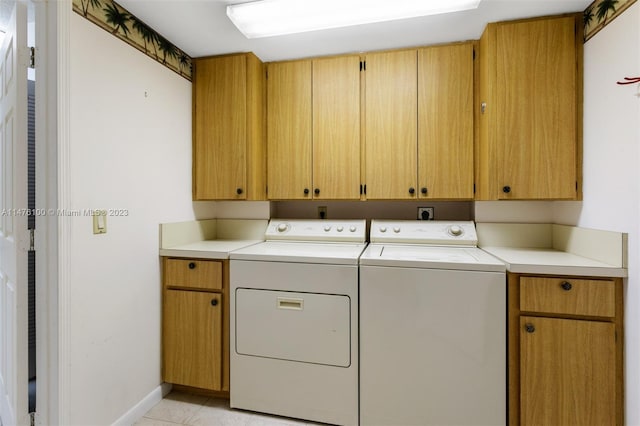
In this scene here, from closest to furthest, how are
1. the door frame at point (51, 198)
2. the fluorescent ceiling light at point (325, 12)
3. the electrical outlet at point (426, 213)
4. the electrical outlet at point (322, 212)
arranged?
the door frame at point (51, 198)
the fluorescent ceiling light at point (325, 12)
the electrical outlet at point (426, 213)
the electrical outlet at point (322, 212)

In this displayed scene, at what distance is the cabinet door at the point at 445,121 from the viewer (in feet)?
6.20

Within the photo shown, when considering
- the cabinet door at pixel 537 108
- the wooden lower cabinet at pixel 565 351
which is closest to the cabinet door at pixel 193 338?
the wooden lower cabinet at pixel 565 351

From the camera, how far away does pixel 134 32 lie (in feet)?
5.43

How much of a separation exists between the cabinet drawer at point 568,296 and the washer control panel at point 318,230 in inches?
39.0

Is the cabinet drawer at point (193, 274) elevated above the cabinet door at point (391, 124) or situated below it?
below

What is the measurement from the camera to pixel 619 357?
1339 millimetres

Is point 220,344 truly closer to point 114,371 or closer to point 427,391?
point 114,371

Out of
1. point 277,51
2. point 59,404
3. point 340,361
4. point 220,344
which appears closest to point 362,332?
point 340,361

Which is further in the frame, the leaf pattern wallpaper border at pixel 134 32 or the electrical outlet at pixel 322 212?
the electrical outlet at pixel 322 212

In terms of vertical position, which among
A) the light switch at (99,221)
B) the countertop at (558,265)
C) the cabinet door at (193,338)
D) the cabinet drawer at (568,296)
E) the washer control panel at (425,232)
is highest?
the light switch at (99,221)

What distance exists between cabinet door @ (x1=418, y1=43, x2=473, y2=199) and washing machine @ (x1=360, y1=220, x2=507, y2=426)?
1.73 ft

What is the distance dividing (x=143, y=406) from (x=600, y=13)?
319 centimetres

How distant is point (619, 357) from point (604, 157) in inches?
36.4

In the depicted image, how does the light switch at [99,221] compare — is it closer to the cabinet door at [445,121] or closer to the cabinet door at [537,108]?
the cabinet door at [445,121]
